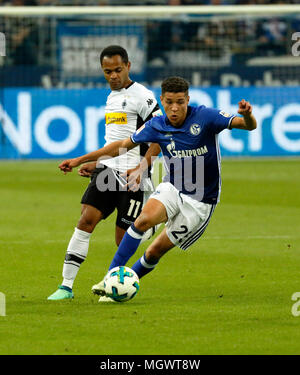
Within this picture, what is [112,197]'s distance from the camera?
313 inches


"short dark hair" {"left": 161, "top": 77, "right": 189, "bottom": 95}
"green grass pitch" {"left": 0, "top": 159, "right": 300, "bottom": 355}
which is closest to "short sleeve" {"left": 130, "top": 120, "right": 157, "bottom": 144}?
"short dark hair" {"left": 161, "top": 77, "right": 189, "bottom": 95}

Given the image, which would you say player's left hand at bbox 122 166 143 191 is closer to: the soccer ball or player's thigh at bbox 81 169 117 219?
player's thigh at bbox 81 169 117 219

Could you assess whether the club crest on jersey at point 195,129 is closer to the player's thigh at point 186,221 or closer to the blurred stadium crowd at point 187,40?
the player's thigh at point 186,221

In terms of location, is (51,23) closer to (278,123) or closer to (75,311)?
(278,123)

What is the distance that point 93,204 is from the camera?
7.84 m

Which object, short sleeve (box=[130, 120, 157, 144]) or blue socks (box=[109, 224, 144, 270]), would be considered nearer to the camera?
blue socks (box=[109, 224, 144, 270])

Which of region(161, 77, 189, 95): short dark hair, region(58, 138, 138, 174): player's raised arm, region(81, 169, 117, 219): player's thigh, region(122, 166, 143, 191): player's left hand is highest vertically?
region(161, 77, 189, 95): short dark hair

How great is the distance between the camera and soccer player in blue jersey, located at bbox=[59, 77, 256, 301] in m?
7.40

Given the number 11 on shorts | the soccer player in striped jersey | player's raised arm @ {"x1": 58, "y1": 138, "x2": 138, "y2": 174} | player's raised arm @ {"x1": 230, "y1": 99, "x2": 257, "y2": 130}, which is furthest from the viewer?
the number 11 on shorts

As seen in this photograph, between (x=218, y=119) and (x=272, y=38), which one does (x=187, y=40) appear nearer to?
(x=272, y=38)

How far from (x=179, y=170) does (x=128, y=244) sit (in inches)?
28.6

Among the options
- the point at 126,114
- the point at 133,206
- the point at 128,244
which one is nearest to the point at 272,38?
the point at 126,114

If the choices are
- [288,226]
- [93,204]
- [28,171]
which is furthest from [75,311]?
[28,171]
